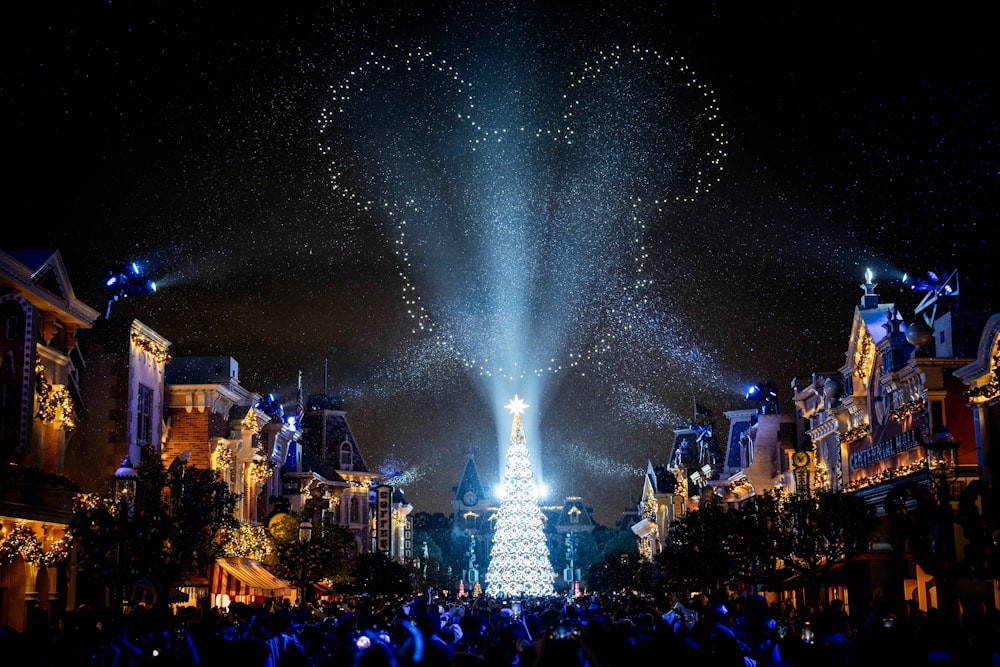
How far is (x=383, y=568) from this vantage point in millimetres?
76062

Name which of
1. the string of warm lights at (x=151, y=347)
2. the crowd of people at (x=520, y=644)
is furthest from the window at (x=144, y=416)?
the crowd of people at (x=520, y=644)

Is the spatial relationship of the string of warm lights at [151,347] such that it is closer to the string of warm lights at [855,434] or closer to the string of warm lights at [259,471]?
the string of warm lights at [259,471]

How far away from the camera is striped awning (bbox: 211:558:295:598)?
169 ft

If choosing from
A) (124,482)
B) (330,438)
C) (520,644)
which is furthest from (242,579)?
(330,438)

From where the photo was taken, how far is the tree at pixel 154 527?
101 feet

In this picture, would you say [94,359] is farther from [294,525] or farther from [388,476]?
[388,476]

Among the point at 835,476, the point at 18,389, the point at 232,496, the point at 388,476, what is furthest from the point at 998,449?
the point at 388,476

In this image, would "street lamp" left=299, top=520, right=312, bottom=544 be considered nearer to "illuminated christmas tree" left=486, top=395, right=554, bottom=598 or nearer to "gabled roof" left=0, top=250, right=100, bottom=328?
"gabled roof" left=0, top=250, right=100, bottom=328

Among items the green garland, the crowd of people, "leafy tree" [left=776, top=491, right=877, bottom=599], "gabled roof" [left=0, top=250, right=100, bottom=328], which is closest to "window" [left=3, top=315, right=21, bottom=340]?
"gabled roof" [left=0, top=250, right=100, bottom=328]

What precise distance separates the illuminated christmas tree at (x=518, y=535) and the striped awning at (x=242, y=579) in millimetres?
36550

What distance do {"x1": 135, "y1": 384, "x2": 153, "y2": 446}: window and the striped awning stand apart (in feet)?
21.6

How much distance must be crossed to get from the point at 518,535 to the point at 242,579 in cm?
4436

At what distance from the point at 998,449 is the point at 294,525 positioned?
3648 centimetres

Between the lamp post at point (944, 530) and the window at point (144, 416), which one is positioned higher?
the window at point (144, 416)
